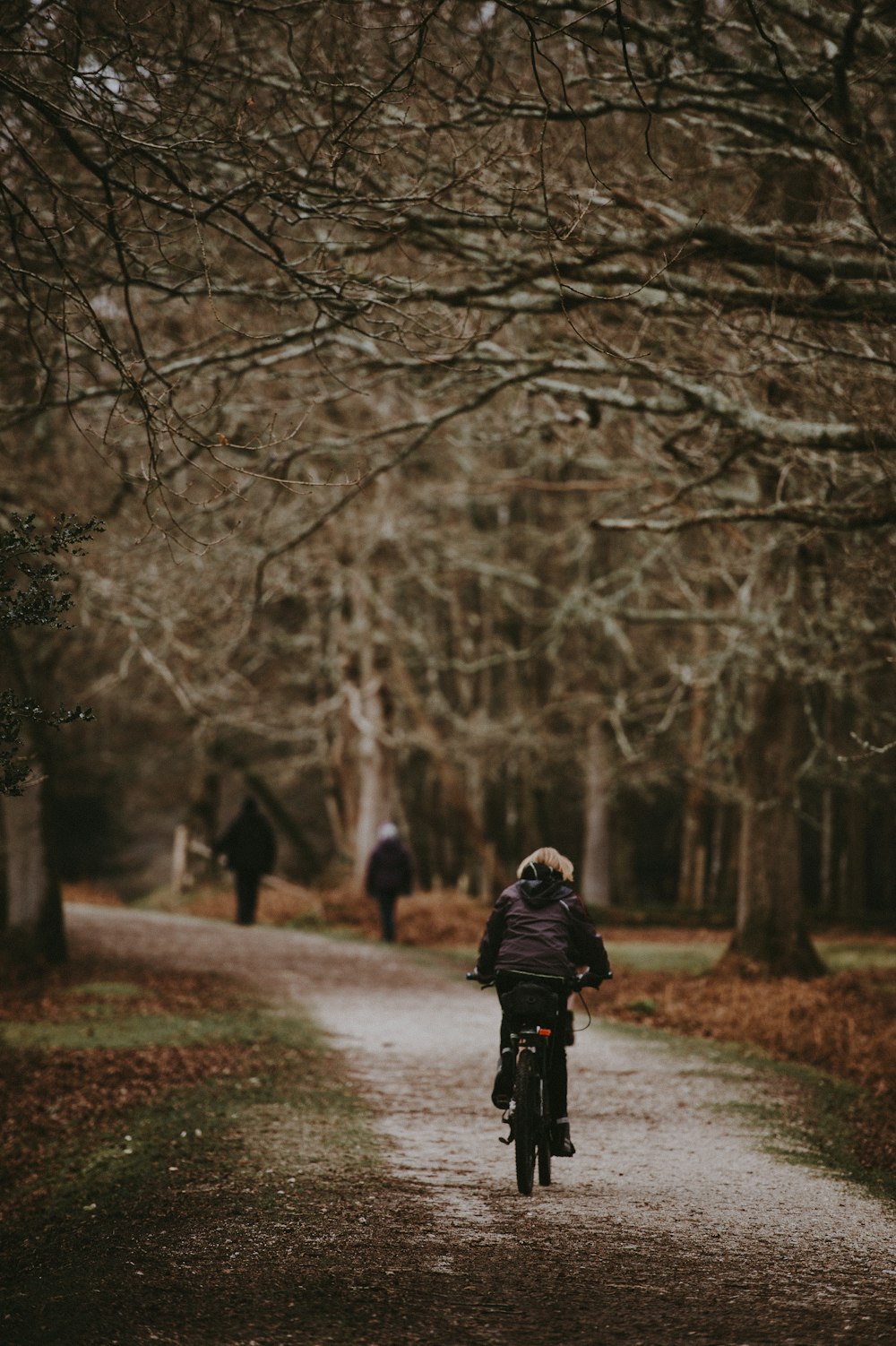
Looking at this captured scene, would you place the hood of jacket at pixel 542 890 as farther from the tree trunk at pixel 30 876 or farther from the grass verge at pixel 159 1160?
the tree trunk at pixel 30 876

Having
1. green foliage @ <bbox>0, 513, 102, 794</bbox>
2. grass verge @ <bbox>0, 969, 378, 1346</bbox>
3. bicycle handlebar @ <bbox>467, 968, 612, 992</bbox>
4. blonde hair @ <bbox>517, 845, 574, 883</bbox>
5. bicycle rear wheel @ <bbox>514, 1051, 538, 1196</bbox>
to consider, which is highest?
green foliage @ <bbox>0, 513, 102, 794</bbox>

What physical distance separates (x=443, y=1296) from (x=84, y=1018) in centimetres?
821

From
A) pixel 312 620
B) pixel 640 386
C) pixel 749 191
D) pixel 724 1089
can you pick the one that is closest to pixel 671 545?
pixel 640 386

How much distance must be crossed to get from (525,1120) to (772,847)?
9810 millimetres

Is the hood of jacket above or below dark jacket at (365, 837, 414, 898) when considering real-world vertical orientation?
above

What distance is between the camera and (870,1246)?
557 centimetres

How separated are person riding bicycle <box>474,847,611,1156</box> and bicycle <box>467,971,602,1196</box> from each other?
0.04 metres

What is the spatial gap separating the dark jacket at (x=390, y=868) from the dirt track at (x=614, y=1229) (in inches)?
321

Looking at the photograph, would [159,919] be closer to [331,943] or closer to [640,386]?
[331,943]

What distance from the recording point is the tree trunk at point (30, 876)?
587 inches

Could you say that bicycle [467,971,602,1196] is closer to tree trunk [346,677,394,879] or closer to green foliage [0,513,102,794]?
green foliage [0,513,102,794]

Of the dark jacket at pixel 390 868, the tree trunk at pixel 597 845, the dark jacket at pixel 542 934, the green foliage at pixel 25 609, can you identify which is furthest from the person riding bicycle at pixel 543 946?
the tree trunk at pixel 597 845

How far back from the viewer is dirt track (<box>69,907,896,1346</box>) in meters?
4.59

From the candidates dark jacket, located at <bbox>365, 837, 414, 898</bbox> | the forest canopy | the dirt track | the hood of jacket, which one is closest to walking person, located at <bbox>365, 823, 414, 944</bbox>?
dark jacket, located at <bbox>365, 837, 414, 898</bbox>
